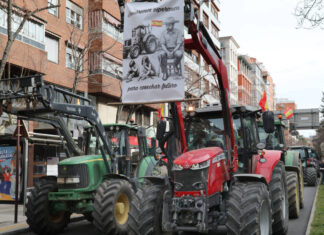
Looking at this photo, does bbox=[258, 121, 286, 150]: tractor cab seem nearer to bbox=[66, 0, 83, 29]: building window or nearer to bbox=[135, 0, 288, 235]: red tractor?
bbox=[135, 0, 288, 235]: red tractor

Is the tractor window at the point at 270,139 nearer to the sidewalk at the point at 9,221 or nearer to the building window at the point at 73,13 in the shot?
the sidewalk at the point at 9,221

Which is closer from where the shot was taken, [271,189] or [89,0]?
A: [271,189]

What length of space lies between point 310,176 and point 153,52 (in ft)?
63.1

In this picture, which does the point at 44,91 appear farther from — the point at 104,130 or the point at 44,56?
the point at 44,56

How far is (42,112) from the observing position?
847 centimetres

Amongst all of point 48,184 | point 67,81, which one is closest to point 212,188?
point 48,184

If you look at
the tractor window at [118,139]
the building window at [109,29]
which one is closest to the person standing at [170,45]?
the tractor window at [118,139]

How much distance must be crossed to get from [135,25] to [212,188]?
2.77 meters

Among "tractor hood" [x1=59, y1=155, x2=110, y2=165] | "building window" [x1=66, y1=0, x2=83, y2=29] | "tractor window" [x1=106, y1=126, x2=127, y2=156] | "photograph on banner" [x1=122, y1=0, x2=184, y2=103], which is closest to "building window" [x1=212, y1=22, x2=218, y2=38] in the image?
"building window" [x1=66, y1=0, x2=83, y2=29]

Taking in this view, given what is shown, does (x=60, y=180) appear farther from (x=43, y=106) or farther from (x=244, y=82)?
(x=244, y=82)

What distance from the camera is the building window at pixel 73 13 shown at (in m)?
25.5

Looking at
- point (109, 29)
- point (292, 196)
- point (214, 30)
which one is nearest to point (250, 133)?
point (292, 196)

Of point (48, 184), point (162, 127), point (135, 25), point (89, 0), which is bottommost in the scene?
point (48, 184)

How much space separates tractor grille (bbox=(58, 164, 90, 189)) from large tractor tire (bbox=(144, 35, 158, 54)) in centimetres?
365
